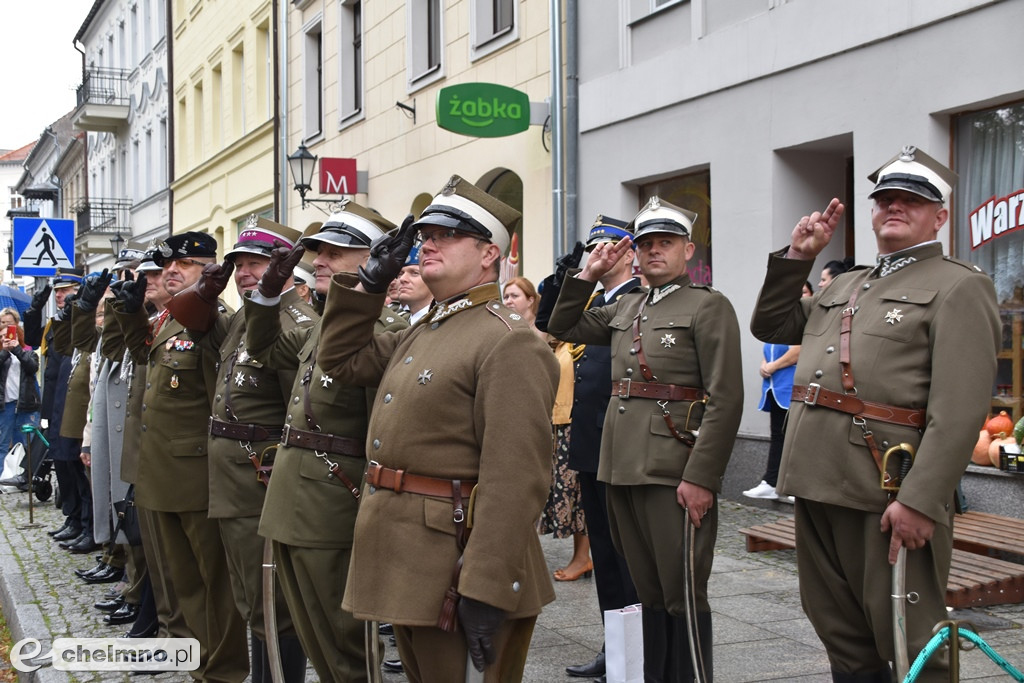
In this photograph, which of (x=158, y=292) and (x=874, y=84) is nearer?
(x=158, y=292)

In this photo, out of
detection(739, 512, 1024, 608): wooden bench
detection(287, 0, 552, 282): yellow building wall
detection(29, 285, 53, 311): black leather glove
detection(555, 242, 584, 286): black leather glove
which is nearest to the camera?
detection(555, 242, 584, 286): black leather glove

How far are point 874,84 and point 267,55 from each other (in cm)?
1623

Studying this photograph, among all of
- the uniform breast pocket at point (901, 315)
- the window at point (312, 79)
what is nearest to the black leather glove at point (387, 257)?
the uniform breast pocket at point (901, 315)

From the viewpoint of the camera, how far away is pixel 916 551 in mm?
3643

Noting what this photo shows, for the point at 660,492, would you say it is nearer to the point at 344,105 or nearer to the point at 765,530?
the point at 765,530

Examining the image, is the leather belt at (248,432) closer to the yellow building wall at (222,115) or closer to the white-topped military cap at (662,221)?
the white-topped military cap at (662,221)

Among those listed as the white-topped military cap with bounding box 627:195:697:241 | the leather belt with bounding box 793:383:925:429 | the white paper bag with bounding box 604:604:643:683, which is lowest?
the white paper bag with bounding box 604:604:643:683

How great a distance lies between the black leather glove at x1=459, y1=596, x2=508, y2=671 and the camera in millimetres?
3309

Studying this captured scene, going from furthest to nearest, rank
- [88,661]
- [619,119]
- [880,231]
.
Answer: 1. [619,119]
2. [88,661]
3. [880,231]

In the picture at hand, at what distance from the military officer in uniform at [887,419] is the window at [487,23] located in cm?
1000

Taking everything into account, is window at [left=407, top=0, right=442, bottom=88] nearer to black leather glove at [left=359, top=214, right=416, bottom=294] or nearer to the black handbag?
the black handbag

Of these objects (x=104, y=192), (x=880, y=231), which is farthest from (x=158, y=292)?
(x=104, y=192)

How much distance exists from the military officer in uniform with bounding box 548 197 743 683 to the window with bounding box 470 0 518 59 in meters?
8.89

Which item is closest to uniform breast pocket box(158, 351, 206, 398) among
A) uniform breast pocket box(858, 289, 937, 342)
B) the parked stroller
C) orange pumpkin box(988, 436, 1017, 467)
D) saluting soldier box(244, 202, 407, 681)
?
saluting soldier box(244, 202, 407, 681)
